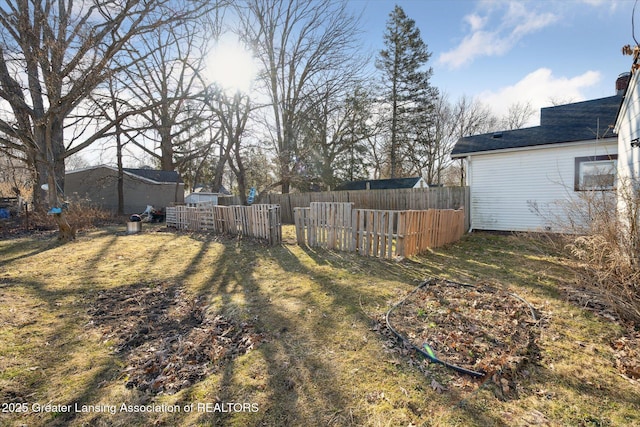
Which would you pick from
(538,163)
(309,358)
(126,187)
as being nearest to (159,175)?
(126,187)

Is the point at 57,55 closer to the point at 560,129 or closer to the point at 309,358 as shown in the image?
the point at 309,358

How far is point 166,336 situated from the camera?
142 inches

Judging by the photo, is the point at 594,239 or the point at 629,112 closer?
the point at 594,239

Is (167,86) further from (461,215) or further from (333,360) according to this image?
(333,360)

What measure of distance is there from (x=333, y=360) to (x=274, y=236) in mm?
6617

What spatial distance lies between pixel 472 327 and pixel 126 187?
1012 inches

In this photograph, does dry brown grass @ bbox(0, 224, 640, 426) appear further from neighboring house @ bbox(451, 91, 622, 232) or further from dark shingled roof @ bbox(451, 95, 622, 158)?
dark shingled roof @ bbox(451, 95, 622, 158)

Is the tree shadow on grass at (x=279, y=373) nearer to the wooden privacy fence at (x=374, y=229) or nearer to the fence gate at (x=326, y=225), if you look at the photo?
the wooden privacy fence at (x=374, y=229)

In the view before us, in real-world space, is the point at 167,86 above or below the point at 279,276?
above

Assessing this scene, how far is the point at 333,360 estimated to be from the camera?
10.1 feet

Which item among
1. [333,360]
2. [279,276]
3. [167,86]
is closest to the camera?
[333,360]

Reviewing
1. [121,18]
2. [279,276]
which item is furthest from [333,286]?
[121,18]

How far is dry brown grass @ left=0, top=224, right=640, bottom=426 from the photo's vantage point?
2.32 metres

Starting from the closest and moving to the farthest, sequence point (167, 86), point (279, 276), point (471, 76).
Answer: point (279, 276)
point (471, 76)
point (167, 86)
